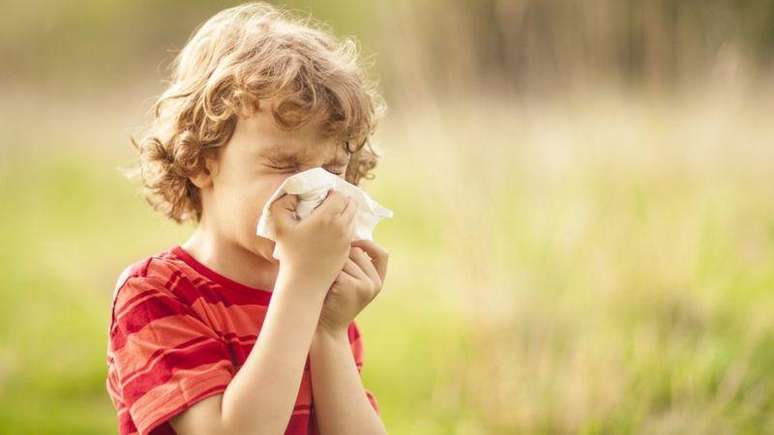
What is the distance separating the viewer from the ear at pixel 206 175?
223cm

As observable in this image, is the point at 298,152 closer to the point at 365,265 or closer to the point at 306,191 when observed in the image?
the point at 306,191

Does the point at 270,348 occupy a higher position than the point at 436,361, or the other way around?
the point at 270,348

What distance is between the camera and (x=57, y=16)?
10.1 metres

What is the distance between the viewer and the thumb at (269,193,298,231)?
207 cm

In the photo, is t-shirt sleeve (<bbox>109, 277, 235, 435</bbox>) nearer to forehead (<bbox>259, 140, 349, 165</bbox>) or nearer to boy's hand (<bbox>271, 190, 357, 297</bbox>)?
boy's hand (<bbox>271, 190, 357, 297</bbox>)

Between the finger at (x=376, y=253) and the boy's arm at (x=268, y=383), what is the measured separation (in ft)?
0.94

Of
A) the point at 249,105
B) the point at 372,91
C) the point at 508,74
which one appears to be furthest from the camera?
the point at 508,74

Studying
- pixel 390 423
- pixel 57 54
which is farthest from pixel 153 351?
pixel 57 54

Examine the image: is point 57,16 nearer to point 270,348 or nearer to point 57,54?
point 57,54

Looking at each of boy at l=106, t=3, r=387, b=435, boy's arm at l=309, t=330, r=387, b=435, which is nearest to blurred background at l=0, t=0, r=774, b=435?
boy at l=106, t=3, r=387, b=435

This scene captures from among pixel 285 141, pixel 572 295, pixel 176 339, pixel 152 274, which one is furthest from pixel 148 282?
pixel 572 295

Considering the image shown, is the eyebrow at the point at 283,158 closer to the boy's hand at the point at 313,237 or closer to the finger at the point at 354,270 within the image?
the boy's hand at the point at 313,237

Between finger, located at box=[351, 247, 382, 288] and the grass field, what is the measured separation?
182cm

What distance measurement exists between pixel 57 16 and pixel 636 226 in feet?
24.3
